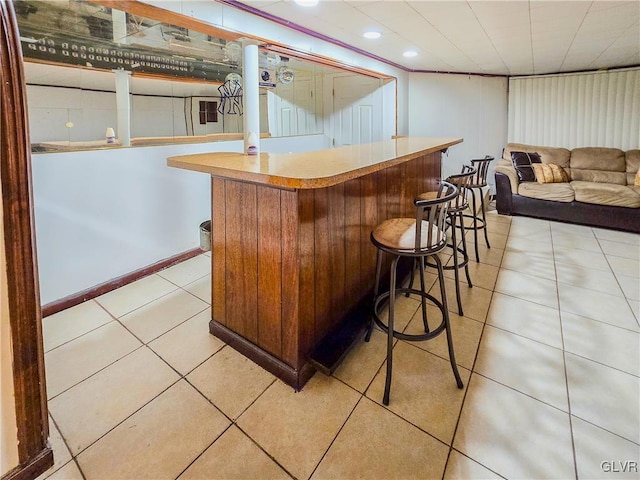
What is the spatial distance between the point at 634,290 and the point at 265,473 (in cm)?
302

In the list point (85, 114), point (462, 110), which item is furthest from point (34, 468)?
point (462, 110)

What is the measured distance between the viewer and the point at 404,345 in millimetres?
2039

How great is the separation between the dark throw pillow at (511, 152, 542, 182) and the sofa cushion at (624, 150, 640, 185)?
3.54 ft

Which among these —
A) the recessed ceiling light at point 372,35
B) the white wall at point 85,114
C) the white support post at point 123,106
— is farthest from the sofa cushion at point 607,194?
the white support post at point 123,106

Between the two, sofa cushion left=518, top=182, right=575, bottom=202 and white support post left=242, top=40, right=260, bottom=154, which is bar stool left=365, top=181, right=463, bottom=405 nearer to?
white support post left=242, top=40, right=260, bottom=154

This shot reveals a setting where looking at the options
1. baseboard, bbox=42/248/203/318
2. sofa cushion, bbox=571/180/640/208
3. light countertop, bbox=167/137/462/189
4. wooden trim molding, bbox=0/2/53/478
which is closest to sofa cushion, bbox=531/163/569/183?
sofa cushion, bbox=571/180/640/208

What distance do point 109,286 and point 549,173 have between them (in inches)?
214

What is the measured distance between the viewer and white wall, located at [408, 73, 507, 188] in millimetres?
5922

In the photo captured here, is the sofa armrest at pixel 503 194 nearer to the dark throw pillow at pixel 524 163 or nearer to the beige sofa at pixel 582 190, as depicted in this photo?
the beige sofa at pixel 582 190

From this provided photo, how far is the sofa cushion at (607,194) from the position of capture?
4.10 metres

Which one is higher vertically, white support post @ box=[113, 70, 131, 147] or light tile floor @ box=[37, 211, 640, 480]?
white support post @ box=[113, 70, 131, 147]

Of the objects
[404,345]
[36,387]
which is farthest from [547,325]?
[36,387]

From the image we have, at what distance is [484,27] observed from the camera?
3.11 meters

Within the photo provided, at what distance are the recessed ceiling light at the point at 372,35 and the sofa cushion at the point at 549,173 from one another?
303cm
